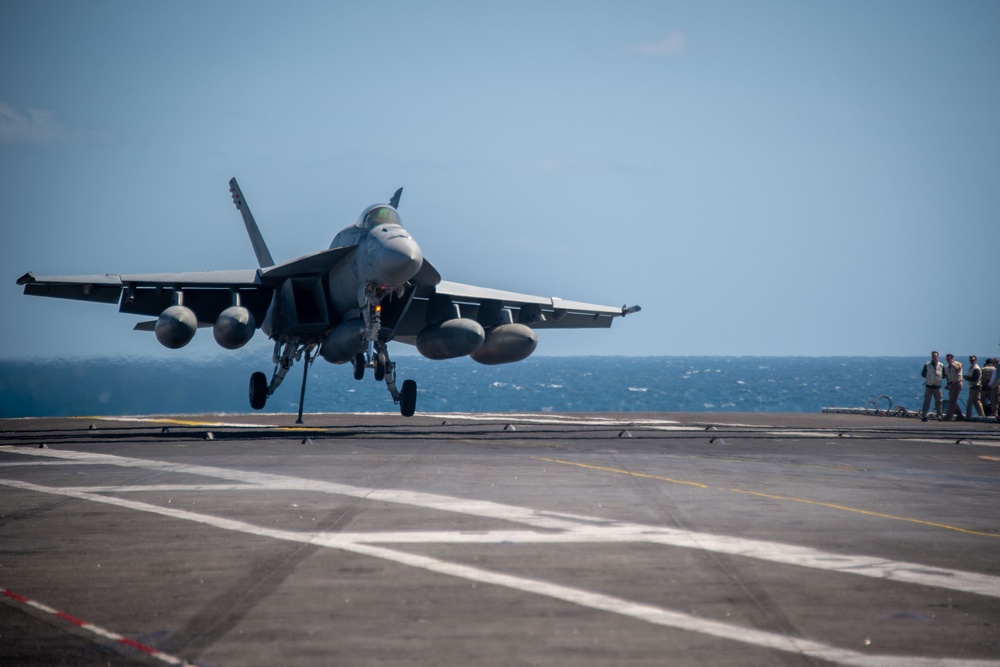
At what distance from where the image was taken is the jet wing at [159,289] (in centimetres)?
2412

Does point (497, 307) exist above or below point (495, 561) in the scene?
above

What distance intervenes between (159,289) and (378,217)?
633 cm

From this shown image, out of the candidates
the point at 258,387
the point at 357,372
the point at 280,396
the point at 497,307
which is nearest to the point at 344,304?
the point at 357,372

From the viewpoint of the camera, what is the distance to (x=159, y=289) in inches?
982

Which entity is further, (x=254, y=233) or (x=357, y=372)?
(x=254, y=233)

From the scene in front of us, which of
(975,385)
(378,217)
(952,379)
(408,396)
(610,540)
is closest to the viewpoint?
(610,540)

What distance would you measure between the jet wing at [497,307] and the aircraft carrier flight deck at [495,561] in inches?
425

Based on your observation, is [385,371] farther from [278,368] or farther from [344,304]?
[278,368]

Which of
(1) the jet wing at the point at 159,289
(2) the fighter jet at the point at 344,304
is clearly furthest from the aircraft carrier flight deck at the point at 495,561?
(1) the jet wing at the point at 159,289

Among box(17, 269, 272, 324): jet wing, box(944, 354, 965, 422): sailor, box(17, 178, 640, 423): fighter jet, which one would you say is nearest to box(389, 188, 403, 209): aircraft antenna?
box(17, 178, 640, 423): fighter jet

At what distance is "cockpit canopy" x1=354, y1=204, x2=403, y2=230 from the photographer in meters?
22.6

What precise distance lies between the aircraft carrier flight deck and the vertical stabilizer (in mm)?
15570

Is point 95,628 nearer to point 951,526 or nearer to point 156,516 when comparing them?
point 156,516

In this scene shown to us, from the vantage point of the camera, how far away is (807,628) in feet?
19.2
